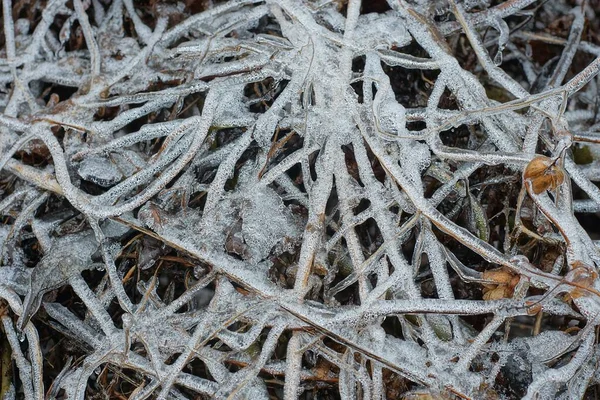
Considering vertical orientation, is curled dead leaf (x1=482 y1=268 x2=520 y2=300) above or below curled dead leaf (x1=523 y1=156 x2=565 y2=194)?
below

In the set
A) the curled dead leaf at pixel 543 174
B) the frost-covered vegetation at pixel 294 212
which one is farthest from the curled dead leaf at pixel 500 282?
the curled dead leaf at pixel 543 174

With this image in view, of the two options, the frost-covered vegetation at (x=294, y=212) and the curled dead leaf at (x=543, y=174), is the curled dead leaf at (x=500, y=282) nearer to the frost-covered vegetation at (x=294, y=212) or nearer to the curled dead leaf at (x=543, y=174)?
the frost-covered vegetation at (x=294, y=212)

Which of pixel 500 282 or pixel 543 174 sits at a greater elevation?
pixel 543 174

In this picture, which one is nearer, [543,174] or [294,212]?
[543,174]

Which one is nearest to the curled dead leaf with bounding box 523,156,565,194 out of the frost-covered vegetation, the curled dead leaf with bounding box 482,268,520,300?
the frost-covered vegetation

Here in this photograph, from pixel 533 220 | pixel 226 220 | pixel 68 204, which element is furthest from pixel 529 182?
pixel 68 204

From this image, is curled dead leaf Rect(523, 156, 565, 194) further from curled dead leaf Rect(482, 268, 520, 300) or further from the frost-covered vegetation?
curled dead leaf Rect(482, 268, 520, 300)

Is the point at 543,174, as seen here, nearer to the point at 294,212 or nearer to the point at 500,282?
the point at 500,282

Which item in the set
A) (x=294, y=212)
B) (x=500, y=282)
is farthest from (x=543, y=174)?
(x=294, y=212)

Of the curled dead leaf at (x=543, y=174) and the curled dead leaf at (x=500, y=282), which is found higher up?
the curled dead leaf at (x=543, y=174)
